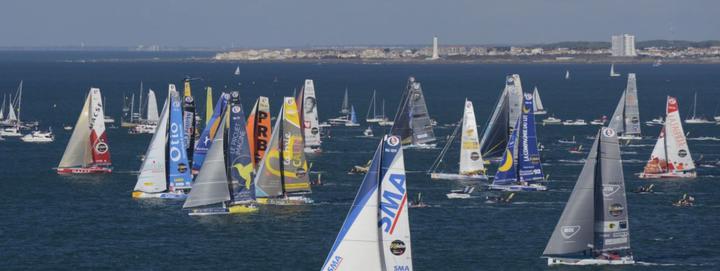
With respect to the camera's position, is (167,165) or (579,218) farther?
(167,165)

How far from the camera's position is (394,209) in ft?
156

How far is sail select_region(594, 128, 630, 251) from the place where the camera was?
192 ft

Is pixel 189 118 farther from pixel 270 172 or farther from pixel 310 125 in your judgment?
pixel 310 125

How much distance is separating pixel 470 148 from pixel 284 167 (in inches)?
753

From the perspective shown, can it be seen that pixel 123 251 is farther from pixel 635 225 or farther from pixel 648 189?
pixel 648 189

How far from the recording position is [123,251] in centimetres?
6800

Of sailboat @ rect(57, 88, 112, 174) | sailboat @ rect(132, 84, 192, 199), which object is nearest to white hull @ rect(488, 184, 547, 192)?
sailboat @ rect(132, 84, 192, 199)

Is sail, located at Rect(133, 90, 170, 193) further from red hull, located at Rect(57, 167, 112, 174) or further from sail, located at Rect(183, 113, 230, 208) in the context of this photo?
red hull, located at Rect(57, 167, 112, 174)

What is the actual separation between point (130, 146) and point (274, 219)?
50826 millimetres

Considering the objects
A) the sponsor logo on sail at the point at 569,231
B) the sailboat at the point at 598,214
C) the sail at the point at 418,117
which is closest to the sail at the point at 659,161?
the sail at the point at 418,117

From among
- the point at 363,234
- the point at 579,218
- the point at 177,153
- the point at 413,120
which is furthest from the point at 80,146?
the point at 363,234

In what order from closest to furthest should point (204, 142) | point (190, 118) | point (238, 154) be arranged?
point (238, 154) → point (190, 118) → point (204, 142)

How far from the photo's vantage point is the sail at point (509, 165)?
3450 inches

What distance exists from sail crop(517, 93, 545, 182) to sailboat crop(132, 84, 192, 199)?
20578 millimetres
